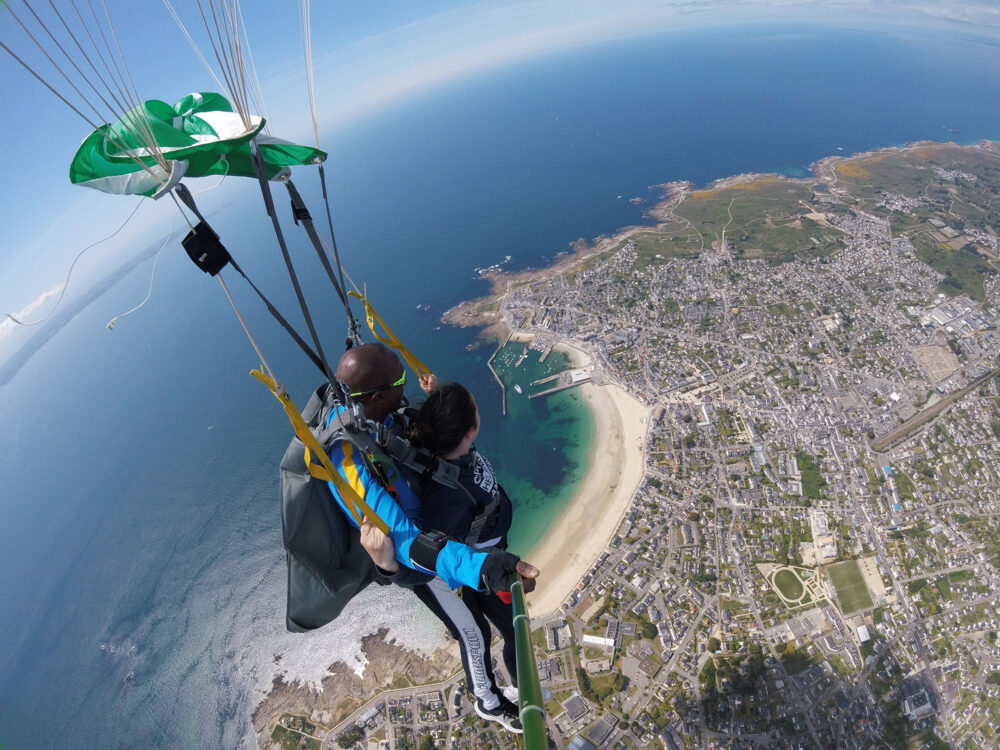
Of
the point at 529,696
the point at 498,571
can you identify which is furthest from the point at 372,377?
the point at 529,696

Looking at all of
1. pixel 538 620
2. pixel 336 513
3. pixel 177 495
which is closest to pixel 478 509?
pixel 336 513

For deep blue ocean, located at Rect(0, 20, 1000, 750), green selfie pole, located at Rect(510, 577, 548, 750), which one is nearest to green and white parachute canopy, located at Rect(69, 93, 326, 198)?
green selfie pole, located at Rect(510, 577, 548, 750)

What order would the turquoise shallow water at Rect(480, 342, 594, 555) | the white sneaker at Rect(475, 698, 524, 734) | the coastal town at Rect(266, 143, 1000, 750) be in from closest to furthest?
the white sneaker at Rect(475, 698, 524, 734) < the coastal town at Rect(266, 143, 1000, 750) < the turquoise shallow water at Rect(480, 342, 594, 555)

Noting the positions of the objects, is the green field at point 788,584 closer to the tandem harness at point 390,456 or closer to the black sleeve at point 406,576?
the tandem harness at point 390,456

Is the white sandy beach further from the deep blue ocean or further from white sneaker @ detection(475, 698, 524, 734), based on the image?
white sneaker @ detection(475, 698, 524, 734)

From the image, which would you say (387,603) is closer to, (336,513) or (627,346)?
(336,513)

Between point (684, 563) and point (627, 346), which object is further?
point (627, 346)
